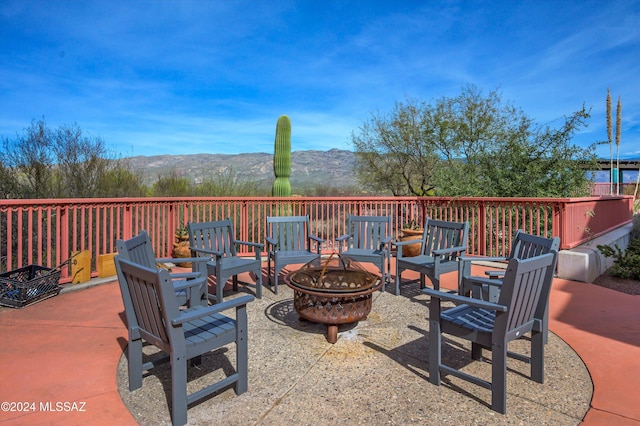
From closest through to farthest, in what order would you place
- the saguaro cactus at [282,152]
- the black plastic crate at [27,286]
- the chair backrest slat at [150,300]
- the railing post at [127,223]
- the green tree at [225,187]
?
the chair backrest slat at [150,300]
the black plastic crate at [27,286]
the railing post at [127,223]
the green tree at [225,187]
the saguaro cactus at [282,152]

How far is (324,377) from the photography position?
241 cm

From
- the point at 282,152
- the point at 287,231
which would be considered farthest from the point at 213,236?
the point at 282,152

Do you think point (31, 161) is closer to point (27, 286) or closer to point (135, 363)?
point (27, 286)

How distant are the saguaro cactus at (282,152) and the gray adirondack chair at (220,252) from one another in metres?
6.24

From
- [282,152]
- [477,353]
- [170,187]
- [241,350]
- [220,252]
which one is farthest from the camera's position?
[282,152]

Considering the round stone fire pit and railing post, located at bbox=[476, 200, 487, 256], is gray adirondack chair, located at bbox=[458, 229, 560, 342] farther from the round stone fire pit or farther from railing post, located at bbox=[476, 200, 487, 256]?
railing post, located at bbox=[476, 200, 487, 256]

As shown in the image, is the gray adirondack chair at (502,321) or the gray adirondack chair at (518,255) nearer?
the gray adirondack chair at (502,321)

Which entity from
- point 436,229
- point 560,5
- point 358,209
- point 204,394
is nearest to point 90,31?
point 358,209

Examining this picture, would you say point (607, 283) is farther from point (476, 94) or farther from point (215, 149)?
point (215, 149)

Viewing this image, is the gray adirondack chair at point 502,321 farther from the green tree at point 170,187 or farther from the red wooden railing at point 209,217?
the green tree at point 170,187

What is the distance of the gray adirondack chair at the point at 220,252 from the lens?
3766 mm

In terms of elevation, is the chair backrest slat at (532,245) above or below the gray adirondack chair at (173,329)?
above

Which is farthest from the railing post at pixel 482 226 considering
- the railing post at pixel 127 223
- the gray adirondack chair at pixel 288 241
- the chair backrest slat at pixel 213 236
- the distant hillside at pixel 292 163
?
the distant hillside at pixel 292 163

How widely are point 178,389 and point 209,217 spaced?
4.56 meters
